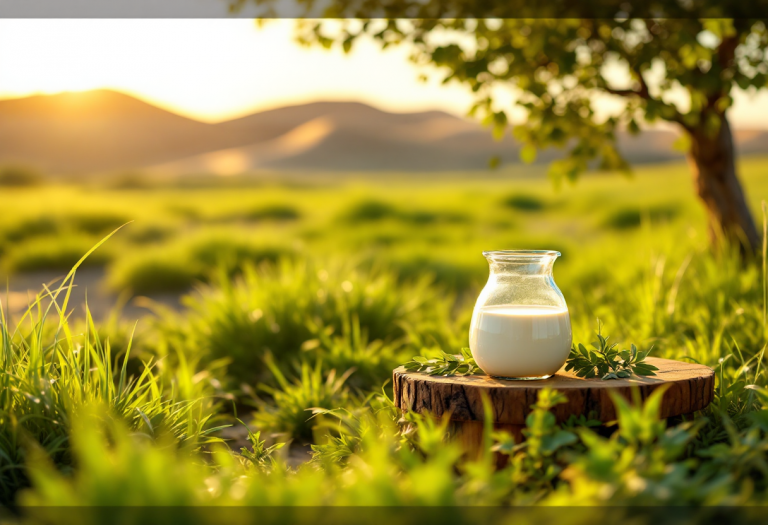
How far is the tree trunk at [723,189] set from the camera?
491 centimetres

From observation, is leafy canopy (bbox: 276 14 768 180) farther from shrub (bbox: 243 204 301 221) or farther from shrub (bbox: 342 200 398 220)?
shrub (bbox: 243 204 301 221)

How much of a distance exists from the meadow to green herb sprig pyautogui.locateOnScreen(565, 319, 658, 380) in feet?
0.67

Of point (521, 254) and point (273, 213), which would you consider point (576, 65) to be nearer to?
point (521, 254)

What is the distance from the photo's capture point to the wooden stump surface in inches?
84.2

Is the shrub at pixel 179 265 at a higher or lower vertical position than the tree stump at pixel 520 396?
lower

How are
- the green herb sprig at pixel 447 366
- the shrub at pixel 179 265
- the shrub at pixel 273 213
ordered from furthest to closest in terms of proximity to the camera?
the shrub at pixel 273 213 < the shrub at pixel 179 265 < the green herb sprig at pixel 447 366

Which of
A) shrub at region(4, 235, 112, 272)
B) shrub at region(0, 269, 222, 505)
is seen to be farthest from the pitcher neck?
shrub at region(4, 235, 112, 272)

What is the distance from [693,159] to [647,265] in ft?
2.74

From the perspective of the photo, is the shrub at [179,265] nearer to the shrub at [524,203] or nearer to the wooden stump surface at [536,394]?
the wooden stump surface at [536,394]

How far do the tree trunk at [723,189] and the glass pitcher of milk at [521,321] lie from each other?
3155mm

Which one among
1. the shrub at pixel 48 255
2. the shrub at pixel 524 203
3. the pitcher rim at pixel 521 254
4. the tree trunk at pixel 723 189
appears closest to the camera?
the pitcher rim at pixel 521 254

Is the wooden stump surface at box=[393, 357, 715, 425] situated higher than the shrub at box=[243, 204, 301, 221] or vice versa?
the wooden stump surface at box=[393, 357, 715, 425]

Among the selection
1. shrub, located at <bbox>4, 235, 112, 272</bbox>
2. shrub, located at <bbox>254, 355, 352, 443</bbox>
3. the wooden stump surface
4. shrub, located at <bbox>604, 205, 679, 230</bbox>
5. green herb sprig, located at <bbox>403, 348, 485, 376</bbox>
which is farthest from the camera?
shrub, located at <bbox>604, 205, 679, 230</bbox>

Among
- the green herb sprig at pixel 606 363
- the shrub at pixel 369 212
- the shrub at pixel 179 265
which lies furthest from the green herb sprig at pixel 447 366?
the shrub at pixel 369 212
